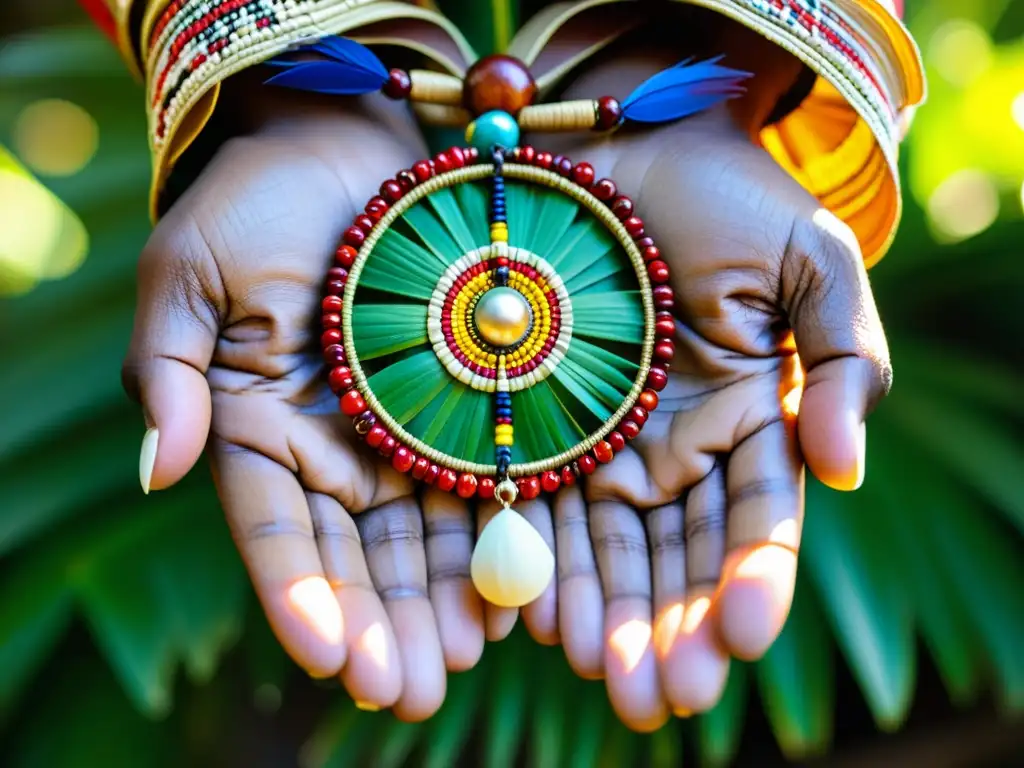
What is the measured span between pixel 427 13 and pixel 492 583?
74cm

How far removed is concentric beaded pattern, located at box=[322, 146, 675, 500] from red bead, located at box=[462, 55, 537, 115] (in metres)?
0.08

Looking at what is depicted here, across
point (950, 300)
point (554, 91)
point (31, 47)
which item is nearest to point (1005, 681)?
point (950, 300)

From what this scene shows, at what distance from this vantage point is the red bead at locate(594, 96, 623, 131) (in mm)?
1180

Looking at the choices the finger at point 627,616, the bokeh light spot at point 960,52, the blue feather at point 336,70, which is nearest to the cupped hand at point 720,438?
the finger at point 627,616

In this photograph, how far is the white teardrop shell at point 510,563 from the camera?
96cm

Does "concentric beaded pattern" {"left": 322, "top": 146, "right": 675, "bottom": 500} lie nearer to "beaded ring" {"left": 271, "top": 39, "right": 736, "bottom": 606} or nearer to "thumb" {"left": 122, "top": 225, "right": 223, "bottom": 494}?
"beaded ring" {"left": 271, "top": 39, "right": 736, "bottom": 606}

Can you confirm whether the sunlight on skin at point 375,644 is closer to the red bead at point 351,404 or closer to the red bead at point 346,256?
the red bead at point 351,404

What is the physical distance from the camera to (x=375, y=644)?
936 millimetres

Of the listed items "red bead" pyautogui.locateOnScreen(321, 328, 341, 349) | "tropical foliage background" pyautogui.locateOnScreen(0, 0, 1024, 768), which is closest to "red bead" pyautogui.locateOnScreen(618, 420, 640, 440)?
"red bead" pyautogui.locateOnScreen(321, 328, 341, 349)

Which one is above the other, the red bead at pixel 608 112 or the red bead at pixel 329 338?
the red bead at pixel 608 112

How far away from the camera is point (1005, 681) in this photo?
152 centimetres

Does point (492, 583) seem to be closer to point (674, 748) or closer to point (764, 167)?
point (764, 167)

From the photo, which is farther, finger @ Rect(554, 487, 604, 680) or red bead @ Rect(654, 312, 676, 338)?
red bead @ Rect(654, 312, 676, 338)

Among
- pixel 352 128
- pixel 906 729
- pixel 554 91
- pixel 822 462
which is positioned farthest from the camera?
pixel 906 729
